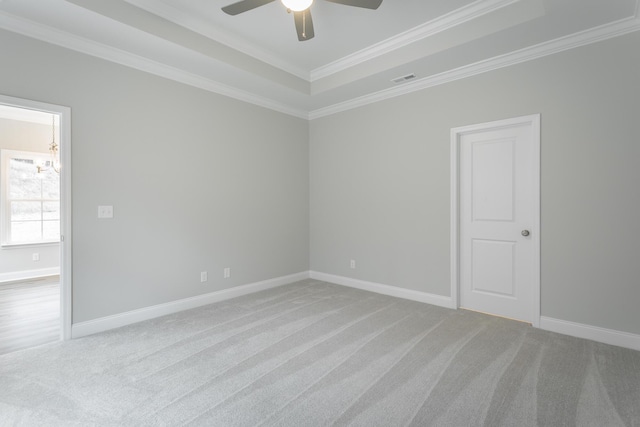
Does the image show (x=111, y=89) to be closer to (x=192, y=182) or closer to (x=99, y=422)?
(x=192, y=182)

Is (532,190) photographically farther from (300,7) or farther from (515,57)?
(300,7)

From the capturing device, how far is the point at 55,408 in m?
1.95

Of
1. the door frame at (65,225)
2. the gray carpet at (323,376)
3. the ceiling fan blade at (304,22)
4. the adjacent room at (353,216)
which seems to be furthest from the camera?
the door frame at (65,225)

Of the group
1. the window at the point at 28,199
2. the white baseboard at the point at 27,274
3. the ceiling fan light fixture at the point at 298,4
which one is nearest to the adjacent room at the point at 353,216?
the ceiling fan light fixture at the point at 298,4

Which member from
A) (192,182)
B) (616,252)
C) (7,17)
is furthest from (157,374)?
(616,252)

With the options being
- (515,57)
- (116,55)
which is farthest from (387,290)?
(116,55)

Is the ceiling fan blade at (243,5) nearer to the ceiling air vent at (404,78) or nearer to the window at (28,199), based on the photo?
the ceiling air vent at (404,78)

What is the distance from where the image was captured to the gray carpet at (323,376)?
1883 millimetres

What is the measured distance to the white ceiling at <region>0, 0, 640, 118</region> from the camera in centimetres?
264

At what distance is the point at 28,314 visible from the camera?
370cm

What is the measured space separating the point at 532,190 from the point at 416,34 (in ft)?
Answer: 6.57

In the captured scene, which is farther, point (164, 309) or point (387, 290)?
point (387, 290)

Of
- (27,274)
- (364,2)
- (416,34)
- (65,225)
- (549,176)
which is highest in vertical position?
(416,34)

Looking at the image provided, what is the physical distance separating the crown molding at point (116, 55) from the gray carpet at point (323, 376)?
2.72m
